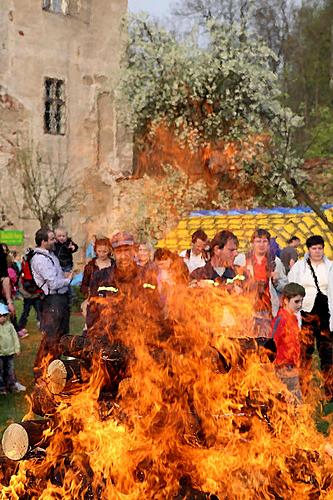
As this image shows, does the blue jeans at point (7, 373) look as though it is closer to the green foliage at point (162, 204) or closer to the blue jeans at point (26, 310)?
the blue jeans at point (26, 310)

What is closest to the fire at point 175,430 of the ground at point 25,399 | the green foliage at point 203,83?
the ground at point 25,399

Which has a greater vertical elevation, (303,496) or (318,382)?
(303,496)

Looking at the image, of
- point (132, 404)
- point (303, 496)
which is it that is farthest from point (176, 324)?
point (303, 496)

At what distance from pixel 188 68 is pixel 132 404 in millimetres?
22498

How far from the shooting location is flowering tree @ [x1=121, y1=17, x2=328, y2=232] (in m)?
25.5

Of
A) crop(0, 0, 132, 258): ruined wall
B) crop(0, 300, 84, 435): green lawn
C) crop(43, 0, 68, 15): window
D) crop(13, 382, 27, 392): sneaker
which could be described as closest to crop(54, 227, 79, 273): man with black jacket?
crop(0, 300, 84, 435): green lawn

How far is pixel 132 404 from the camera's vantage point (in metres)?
4.32

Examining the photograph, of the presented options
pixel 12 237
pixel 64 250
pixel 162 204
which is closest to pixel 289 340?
pixel 64 250

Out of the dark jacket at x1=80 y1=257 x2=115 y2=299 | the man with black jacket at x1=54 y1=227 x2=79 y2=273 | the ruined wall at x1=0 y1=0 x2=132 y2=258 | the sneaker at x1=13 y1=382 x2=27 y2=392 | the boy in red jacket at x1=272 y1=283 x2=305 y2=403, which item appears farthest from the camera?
the ruined wall at x1=0 y1=0 x2=132 y2=258

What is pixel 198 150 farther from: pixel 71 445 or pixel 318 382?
pixel 71 445

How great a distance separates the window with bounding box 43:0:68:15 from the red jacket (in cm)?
2222

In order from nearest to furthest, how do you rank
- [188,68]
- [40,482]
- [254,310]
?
[40,482], [254,310], [188,68]

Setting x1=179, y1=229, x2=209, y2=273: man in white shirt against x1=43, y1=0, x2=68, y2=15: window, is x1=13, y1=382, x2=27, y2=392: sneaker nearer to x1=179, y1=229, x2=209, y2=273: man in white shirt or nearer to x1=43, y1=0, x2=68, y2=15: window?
x1=179, y1=229, x2=209, y2=273: man in white shirt

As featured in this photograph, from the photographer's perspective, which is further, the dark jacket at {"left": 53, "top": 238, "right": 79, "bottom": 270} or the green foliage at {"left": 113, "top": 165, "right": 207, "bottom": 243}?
the green foliage at {"left": 113, "top": 165, "right": 207, "bottom": 243}
